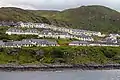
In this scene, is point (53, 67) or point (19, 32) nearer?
point (53, 67)

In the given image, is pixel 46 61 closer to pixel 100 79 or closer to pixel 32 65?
pixel 32 65

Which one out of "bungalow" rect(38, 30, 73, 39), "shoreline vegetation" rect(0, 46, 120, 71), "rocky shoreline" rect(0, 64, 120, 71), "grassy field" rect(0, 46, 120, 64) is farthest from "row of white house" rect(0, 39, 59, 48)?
"rocky shoreline" rect(0, 64, 120, 71)

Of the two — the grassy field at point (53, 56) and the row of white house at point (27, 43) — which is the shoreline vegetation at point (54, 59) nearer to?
the grassy field at point (53, 56)

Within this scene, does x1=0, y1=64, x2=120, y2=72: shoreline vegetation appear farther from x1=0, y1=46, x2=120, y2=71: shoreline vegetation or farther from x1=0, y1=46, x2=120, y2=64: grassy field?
x1=0, y1=46, x2=120, y2=64: grassy field

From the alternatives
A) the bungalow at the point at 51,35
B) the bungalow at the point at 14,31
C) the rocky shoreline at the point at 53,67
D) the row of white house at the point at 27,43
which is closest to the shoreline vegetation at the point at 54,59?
the rocky shoreline at the point at 53,67

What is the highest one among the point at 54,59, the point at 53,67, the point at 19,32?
the point at 19,32

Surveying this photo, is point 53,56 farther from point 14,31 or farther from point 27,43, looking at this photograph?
point 14,31

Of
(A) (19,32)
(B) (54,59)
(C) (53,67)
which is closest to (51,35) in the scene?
(A) (19,32)

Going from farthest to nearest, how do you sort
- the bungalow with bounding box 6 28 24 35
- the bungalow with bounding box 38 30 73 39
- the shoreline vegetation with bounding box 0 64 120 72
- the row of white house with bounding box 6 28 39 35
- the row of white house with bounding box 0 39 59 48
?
1. the bungalow with bounding box 38 30 73 39
2. the row of white house with bounding box 6 28 39 35
3. the bungalow with bounding box 6 28 24 35
4. the row of white house with bounding box 0 39 59 48
5. the shoreline vegetation with bounding box 0 64 120 72

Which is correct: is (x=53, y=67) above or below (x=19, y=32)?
below

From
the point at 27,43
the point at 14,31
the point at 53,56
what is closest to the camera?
the point at 53,56
